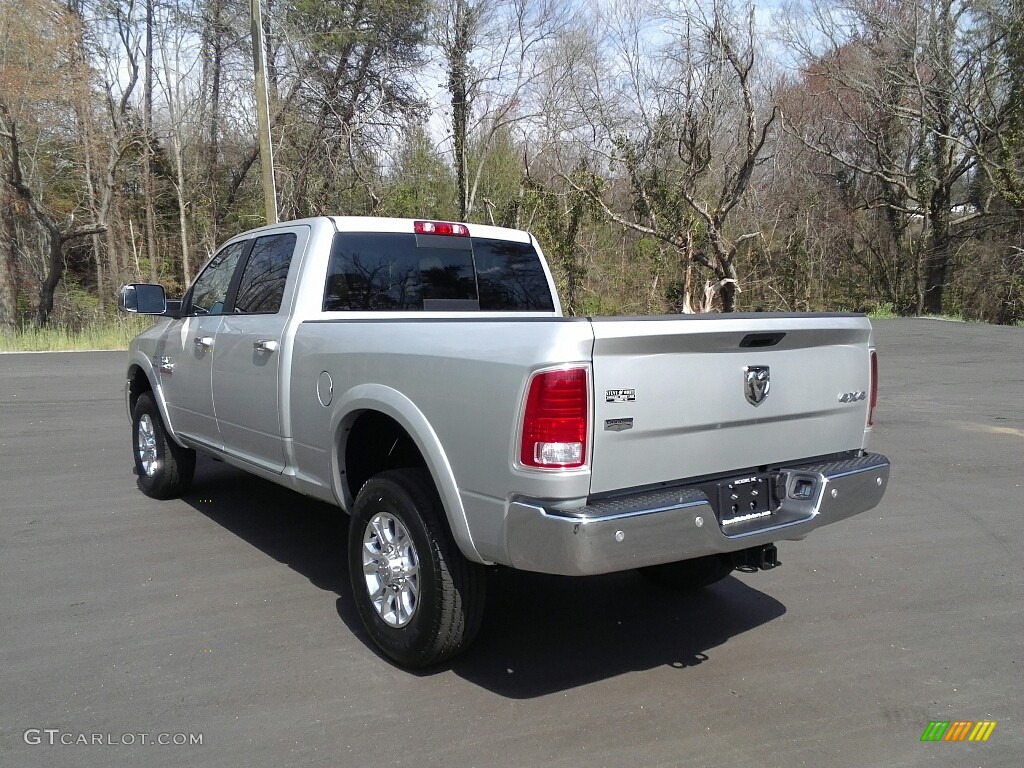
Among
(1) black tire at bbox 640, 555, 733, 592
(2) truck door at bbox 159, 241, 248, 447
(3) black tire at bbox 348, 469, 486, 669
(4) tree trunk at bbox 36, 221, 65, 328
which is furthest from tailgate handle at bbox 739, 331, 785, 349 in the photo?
(4) tree trunk at bbox 36, 221, 65, 328

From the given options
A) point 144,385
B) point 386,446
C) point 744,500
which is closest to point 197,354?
point 144,385

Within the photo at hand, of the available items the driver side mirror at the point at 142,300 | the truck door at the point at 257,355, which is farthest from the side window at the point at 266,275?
the driver side mirror at the point at 142,300

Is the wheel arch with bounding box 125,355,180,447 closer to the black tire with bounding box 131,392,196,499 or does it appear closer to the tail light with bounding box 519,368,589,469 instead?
the black tire with bounding box 131,392,196,499

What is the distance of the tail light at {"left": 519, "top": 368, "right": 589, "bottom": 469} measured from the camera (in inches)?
122

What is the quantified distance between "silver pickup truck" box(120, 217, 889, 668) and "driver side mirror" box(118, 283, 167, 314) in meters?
1.04

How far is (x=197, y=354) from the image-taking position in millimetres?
5719

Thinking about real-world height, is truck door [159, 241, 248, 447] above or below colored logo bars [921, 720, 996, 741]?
above

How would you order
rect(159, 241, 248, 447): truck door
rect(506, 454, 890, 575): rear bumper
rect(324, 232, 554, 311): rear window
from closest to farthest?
rect(506, 454, 890, 575): rear bumper, rect(324, 232, 554, 311): rear window, rect(159, 241, 248, 447): truck door

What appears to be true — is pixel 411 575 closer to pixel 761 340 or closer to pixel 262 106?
pixel 761 340

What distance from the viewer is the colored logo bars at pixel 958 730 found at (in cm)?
332

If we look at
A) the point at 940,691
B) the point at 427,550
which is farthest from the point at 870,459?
the point at 427,550

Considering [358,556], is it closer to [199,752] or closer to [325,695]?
[325,695]

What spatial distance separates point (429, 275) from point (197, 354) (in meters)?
1.76

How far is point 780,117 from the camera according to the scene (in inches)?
1049
